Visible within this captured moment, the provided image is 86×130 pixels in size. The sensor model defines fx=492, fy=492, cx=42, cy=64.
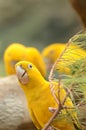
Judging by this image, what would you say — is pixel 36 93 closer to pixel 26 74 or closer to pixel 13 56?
pixel 26 74

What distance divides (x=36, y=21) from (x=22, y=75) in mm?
2839

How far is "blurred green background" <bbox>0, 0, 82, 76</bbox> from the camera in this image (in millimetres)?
4070

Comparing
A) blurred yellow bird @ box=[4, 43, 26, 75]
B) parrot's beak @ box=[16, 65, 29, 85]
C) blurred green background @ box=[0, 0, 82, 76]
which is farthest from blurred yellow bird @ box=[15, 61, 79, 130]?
blurred green background @ box=[0, 0, 82, 76]

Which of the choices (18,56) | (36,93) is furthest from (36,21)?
(36,93)

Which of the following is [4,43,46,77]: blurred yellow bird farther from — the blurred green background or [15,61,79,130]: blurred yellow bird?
the blurred green background

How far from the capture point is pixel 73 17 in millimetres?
4066

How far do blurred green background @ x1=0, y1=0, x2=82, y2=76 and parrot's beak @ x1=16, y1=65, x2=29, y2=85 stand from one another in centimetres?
262

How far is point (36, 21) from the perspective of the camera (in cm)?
418

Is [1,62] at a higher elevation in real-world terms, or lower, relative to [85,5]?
lower

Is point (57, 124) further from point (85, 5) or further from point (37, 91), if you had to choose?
point (85, 5)

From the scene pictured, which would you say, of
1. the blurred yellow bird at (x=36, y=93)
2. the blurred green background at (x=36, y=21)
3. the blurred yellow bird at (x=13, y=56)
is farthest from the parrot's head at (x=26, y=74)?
the blurred green background at (x=36, y=21)

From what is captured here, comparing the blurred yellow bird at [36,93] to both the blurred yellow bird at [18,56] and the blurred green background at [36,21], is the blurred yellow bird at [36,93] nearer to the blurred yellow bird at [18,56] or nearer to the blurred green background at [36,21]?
the blurred yellow bird at [18,56]

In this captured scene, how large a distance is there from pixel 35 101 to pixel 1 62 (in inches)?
84.6

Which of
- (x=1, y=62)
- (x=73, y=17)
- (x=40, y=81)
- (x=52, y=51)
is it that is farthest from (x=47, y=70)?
(x=73, y=17)
